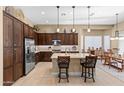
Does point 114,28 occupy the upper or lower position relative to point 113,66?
upper

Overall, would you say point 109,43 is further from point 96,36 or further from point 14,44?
point 14,44

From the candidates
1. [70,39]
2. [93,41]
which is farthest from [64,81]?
[93,41]

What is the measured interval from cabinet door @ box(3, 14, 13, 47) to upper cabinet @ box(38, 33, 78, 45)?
7992 mm

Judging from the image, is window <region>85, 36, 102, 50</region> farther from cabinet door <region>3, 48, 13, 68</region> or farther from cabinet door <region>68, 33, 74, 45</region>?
cabinet door <region>3, 48, 13, 68</region>

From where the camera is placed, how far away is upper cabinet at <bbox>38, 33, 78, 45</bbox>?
46.0 ft

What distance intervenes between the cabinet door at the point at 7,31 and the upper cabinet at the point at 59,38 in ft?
26.2

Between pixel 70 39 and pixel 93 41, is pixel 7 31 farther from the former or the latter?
pixel 93 41

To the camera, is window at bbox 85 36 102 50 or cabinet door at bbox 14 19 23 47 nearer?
cabinet door at bbox 14 19 23 47

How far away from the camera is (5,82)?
210 inches

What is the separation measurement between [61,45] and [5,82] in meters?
8.99

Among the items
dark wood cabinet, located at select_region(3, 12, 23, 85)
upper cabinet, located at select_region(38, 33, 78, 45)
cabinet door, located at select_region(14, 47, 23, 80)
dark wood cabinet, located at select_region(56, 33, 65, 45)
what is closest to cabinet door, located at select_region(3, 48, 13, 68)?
dark wood cabinet, located at select_region(3, 12, 23, 85)

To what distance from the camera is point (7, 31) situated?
18.3 feet
